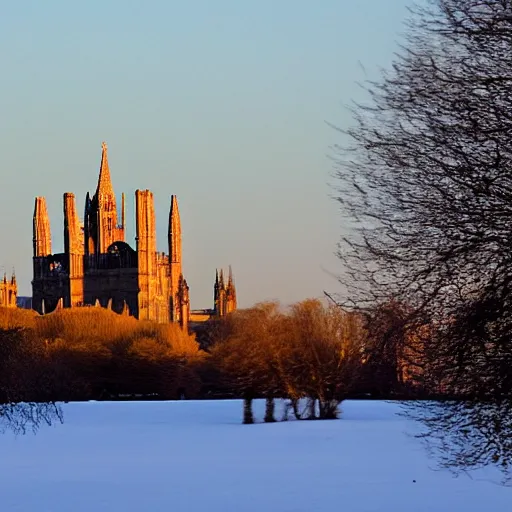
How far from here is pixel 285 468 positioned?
2342cm

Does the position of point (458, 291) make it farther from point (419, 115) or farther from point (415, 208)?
point (419, 115)

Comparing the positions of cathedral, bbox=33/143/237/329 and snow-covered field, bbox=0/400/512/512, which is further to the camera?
cathedral, bbox=33/143/237/329

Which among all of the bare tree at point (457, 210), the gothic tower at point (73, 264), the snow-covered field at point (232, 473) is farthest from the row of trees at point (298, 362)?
the gothic tower at point (73, 264)

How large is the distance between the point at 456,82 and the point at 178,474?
11260 millimetres

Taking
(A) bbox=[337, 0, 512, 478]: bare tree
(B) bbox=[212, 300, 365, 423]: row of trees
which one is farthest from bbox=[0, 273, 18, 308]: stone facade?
(A) bbox=[337, 0, 512, 478]: bare tree

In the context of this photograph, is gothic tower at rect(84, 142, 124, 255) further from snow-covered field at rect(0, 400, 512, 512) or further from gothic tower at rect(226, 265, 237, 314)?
snow-covered field at rect(0, 400, 512, 512)

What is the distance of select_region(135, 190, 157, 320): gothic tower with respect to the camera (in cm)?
14350

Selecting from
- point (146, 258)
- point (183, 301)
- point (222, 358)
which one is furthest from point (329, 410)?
point (146, 258)

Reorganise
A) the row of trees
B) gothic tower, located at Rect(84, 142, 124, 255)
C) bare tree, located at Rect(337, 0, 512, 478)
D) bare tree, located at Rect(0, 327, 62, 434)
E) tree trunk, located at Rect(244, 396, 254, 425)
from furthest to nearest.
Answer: gothic tower, located at Rect(84, 142, 124, 255) < the row of trees < tree trunk, located at Rect(244, 396, 254, 425) < bare tree, located at Rect(0, 327, 62, 434) < bare tree, located at Rect(337, 0, 512, 478)

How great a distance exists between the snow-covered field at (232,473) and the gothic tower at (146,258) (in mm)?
105512

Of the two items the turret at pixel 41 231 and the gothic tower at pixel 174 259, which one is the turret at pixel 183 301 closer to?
the gothic tower at pixel 174 259

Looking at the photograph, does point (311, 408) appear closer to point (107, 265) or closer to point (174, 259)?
point (174, 259)

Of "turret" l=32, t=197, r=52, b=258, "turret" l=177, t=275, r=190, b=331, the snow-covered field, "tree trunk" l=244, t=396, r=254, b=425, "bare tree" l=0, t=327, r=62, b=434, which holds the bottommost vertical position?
the snow-covered field

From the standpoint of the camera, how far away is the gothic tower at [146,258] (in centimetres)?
14350
